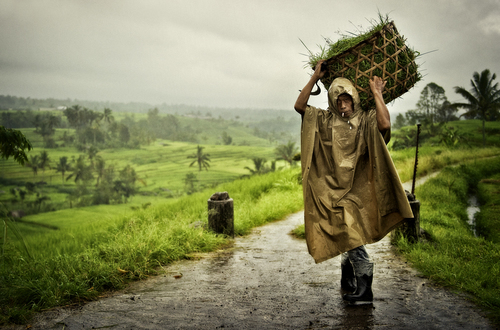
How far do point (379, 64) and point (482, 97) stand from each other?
32810mm

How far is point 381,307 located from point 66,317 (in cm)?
296

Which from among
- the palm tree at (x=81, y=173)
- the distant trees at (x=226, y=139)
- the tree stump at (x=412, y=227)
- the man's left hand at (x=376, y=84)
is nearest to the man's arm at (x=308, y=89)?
the man's left hand at (x=376, y=84)

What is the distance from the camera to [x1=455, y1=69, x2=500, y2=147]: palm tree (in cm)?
2894

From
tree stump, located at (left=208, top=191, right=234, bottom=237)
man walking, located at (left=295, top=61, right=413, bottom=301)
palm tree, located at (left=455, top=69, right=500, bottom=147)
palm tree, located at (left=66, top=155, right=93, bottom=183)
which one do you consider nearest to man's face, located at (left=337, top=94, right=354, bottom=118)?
man walking, located at (left=295, top=61, right=413, bottom=301)

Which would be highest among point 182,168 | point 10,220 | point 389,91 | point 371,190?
point 389,91

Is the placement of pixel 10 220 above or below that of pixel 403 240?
above

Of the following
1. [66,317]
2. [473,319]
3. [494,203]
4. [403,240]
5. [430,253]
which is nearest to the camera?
[473,319]

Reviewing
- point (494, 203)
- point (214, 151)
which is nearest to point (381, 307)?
point (494, 203)

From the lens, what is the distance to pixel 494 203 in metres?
13.1

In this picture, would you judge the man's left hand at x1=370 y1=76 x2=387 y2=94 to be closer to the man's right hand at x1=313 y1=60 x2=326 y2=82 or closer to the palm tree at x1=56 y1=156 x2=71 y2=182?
the man's right hand at x1=313 y1=60 x2=326 y2=82

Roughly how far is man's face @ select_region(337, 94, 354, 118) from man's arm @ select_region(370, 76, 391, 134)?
24cm

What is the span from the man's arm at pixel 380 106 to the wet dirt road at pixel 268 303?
5.63ft

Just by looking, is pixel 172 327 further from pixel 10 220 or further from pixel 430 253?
pixel 430 253

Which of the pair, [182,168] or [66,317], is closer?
[66,317]
